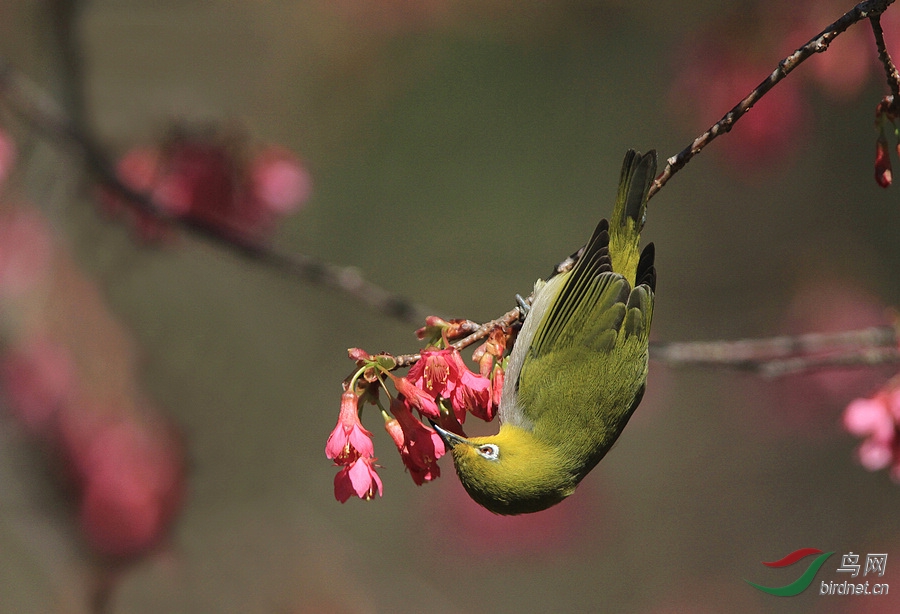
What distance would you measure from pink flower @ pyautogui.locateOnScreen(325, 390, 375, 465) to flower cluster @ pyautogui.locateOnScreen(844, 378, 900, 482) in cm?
145

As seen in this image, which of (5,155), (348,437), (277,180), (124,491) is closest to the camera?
(348,437)

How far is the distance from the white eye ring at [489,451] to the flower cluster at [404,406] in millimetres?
208

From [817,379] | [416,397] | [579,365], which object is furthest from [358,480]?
[817,379]

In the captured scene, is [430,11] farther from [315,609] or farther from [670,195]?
[315,609]

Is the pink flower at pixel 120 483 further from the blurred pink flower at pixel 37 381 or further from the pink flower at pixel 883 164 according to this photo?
the pink flower at pixel 883 164

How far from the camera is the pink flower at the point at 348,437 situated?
145 cm

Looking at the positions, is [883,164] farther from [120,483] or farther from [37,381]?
[37,381]

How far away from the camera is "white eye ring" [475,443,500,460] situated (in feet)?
5.74

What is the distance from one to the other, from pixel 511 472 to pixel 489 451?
7 centimetres

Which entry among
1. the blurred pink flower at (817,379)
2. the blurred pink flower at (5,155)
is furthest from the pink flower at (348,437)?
the blurred pink flower at (817,379)

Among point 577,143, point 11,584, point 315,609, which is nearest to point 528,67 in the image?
point 577,143

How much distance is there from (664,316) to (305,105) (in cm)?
356

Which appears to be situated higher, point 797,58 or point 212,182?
point 797,58

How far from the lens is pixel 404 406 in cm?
152
